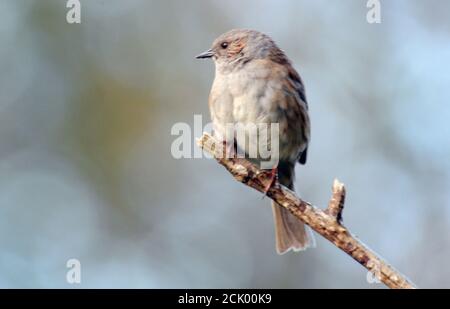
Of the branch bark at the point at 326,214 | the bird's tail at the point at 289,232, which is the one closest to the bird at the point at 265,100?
the bird's tail at the point at 289,232

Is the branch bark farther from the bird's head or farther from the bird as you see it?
the bird's head

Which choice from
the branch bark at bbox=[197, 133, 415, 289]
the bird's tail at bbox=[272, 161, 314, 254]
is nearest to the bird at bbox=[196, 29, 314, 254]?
the bird's tail at bbox=[272, 161, 314, 254]

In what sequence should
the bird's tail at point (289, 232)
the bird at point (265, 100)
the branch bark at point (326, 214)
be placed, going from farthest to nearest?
the bird's tail at point (289, 232), the bird at point (265, 100), the branch bark at point (326, 214)

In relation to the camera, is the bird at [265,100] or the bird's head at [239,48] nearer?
the bird at [265,100]

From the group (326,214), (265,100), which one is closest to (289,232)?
(265,100)

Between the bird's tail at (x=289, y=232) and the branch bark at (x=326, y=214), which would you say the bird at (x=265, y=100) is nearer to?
the bird's tail at (x=289, y=232)

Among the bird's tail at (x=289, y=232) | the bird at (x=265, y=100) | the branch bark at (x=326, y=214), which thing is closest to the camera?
the branch bark at (x=326, y=214)
